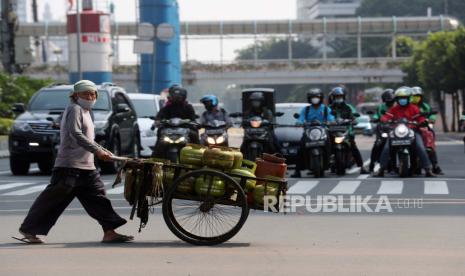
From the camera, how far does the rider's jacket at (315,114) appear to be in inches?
942

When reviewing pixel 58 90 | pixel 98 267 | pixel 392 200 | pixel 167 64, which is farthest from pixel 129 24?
pixel 98 267

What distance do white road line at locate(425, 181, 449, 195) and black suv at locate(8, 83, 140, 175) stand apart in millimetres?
7286

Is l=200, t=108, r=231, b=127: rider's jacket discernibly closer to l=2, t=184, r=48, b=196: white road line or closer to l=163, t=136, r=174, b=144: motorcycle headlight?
l=163, t=136, r=174, b=144: motorcycle headlight

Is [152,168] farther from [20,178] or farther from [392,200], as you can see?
[20,178]

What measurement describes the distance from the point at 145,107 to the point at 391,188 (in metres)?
13.8

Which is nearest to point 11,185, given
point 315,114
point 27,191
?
point 27,191

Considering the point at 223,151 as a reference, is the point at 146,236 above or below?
below

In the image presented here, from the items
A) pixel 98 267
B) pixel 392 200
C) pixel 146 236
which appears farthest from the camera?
pixel 392 200

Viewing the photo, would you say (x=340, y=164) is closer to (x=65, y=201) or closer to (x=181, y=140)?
(x=181, y=140)

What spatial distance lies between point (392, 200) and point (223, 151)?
6.01 m

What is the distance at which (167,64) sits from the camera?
69.3 metres

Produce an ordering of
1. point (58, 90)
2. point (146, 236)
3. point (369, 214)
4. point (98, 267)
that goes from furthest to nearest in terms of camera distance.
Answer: point (58, 90)
point (369, 214)
point (146, 236)
point (98, 267)

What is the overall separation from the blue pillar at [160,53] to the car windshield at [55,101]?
40.2 meters

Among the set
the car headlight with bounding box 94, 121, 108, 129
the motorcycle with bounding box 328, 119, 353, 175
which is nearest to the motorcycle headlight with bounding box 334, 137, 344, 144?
the motorcycle with bounding box 328, 119, 353, 175
